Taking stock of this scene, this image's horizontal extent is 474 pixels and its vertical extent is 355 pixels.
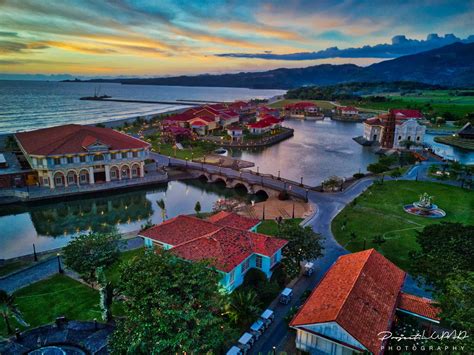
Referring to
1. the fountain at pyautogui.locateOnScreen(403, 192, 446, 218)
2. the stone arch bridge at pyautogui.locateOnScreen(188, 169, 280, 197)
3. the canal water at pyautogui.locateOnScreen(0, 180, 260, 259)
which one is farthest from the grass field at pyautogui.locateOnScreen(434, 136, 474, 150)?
the canal water at pyautogui.locateOnScreen(0, 180, 260, 259)

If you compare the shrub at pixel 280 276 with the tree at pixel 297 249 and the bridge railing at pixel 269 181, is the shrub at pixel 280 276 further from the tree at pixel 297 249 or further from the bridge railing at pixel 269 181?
the bridge railing at pixel 269 181

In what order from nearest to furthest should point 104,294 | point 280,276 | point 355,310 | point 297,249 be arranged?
point 355,310
point 104,294
point 280,276
point 297,249

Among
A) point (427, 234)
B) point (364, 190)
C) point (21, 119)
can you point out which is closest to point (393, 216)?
point (364, 190)

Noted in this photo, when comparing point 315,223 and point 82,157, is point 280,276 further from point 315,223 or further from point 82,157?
point 82,157

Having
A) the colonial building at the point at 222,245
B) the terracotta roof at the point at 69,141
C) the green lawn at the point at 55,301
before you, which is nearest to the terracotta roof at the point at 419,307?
the colonial building at the point at 222,245

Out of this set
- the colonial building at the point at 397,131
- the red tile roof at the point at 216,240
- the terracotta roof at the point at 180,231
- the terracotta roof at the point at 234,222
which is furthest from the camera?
the colonial building at the point at 397,131

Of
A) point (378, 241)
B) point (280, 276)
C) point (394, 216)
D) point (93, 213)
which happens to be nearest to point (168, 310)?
point (280, 276)

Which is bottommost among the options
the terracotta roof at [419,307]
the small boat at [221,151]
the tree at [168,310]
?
the small boat at [221,151]

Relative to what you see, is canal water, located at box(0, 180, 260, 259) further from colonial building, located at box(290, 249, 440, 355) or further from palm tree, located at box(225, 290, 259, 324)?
colonial building, located at box(290, 249, 440, 355)
